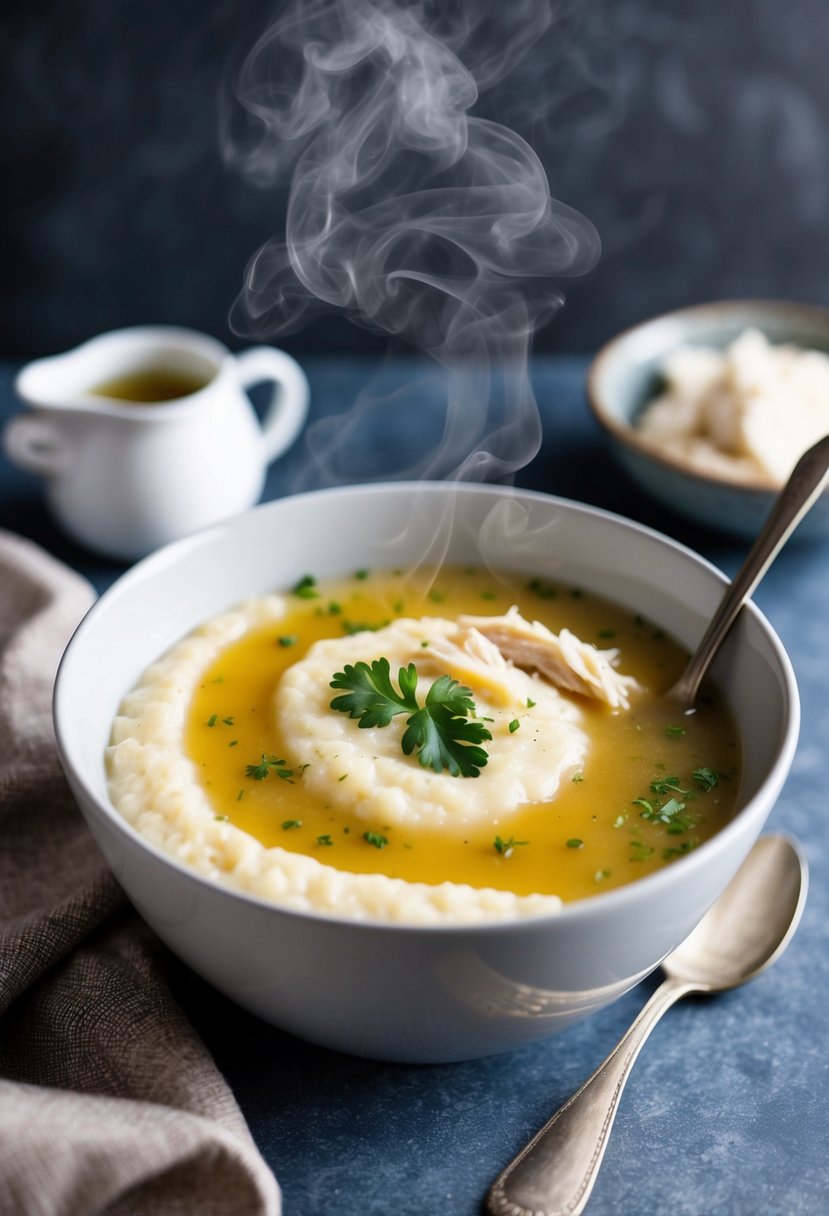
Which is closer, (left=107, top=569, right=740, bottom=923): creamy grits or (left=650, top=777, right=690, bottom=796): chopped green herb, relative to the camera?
(left=107, top=569, right=740, bottom=923): creamy grits

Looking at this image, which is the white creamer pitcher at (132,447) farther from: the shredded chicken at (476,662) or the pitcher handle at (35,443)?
the shredded chicken at (476,662)

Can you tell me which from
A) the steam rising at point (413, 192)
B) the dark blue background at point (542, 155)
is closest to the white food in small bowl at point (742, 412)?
the steam rising at point (413, 192)

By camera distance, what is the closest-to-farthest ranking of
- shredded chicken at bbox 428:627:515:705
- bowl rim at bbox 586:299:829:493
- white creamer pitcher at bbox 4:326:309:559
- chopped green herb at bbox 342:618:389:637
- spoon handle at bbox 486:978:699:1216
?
spoon handle at bbox 486:978:699:1216
shredded chicken at bbox 428:627:515:705
chopped green herb at bbox 342:618:389:637
bowl rim at bbox 586:299:829:493
white creamer pitcher at bbox 4:326:309:559

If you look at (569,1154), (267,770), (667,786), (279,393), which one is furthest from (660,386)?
(569,1154)

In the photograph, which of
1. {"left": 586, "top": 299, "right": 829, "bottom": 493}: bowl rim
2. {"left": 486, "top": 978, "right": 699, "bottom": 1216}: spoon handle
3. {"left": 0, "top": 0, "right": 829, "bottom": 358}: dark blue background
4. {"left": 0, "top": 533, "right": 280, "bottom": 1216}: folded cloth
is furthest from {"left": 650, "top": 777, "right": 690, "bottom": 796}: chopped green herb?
{"left": 0, "top": 0, "right": 829, "bottom": 358}: dark blue background

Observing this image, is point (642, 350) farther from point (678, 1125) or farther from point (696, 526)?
point (678, 1125)

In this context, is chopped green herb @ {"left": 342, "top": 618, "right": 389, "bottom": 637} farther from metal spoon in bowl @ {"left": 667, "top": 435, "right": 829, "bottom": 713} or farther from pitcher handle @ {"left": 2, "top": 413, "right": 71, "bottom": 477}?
pitcher handle @ {"left": 2, "top": 413, "right": 71, "bottom": 477}

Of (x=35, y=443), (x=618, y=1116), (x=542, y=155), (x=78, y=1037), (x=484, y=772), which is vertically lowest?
(x=35, y=443)

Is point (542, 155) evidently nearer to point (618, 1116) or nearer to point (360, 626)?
point (360, 626)
